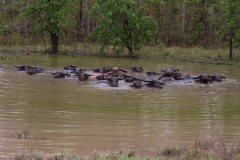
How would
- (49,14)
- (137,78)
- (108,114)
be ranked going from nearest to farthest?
(108,114), (137,78), (49,14)

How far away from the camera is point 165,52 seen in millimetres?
26500

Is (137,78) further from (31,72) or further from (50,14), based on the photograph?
(50,14)

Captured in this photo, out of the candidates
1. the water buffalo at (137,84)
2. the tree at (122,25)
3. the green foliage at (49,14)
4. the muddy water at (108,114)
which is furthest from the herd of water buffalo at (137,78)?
the green foliage at (49,14)

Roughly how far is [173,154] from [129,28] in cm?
2150

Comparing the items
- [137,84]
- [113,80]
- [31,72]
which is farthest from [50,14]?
[137,84]

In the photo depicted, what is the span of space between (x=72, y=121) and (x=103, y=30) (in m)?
18.9

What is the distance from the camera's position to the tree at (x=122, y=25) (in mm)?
26031

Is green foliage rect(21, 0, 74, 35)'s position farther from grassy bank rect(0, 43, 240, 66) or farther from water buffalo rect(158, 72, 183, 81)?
water buffalo rect(158, 72, 183, 81)

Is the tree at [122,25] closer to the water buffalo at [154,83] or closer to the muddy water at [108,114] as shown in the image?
the muddy water at [108,114]

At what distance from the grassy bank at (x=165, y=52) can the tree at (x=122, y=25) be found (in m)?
0.90

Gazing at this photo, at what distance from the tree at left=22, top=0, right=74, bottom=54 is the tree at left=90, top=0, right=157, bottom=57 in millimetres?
2681

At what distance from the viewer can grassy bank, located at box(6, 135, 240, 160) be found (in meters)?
5.47

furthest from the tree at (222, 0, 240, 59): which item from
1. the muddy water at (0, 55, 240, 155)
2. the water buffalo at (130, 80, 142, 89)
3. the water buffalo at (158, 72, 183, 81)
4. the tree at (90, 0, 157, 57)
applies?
the water buffalo at (130, 80, 142, 89)

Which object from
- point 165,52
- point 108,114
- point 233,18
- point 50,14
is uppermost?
point 50,14
